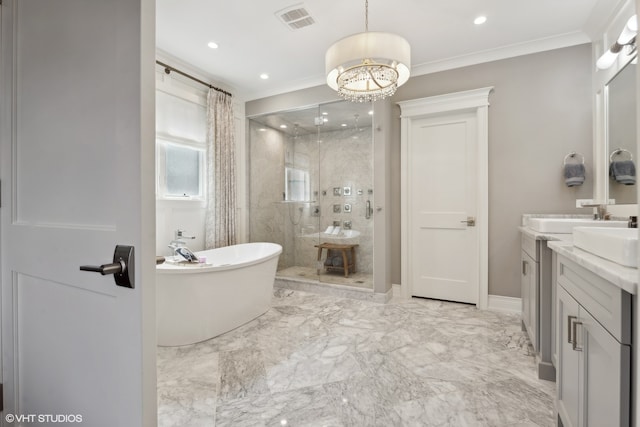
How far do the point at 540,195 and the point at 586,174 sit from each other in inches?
15.7

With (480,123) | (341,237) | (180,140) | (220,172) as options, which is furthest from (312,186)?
(480,123)

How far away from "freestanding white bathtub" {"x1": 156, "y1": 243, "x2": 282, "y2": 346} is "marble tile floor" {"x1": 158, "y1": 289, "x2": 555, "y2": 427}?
0.11m

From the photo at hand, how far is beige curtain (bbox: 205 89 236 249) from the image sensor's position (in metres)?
3.60

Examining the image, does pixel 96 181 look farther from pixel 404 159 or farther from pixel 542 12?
pixel 542 12

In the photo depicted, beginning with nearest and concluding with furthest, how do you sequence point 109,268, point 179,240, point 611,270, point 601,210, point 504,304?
1. point 109,268
2. point 611,270
3. point 601,210
4. point 504,304
5. point 179,240

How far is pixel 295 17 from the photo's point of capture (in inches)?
99.6

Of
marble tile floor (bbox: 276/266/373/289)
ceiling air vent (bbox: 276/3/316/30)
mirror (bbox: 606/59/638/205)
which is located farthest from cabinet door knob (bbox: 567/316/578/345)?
ceiling air vent (bbox: 276/3/316/30)

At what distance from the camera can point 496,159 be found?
121 inches

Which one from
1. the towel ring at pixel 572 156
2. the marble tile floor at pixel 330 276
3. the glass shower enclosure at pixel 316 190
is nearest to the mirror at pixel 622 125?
the towel ring at pixel 572 156

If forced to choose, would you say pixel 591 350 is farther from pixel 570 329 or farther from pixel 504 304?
pixel 504 304

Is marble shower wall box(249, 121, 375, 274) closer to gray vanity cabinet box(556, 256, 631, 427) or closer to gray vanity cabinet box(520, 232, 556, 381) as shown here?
gray vanity cabinet box(520, 232, 556, 381)

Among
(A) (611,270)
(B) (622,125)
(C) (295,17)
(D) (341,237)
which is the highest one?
(C) (295,17)

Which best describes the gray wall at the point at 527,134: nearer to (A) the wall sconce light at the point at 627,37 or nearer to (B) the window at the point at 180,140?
(A) the wall sconce light at the point at 627,37

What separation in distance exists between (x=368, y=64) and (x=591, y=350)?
80.5 inches
